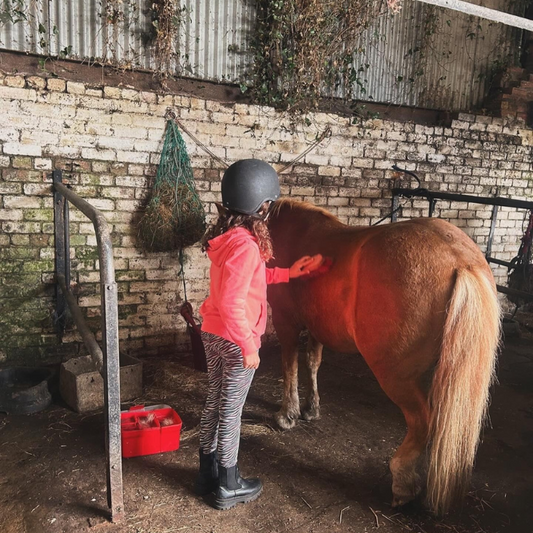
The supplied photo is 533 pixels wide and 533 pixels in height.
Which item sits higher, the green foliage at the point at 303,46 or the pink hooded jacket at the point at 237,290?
the green foliage at the point at 303,46

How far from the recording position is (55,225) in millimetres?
3566

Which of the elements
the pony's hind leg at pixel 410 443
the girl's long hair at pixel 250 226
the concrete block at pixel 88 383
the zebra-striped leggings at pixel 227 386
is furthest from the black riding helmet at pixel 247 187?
the concrete block at pixel 88 383

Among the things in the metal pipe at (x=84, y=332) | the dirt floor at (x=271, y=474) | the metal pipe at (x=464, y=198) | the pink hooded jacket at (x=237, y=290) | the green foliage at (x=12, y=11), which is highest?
the green foliage at (x=12, y=11)

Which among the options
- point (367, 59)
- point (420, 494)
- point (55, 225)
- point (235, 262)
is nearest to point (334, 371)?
point (420, 494)

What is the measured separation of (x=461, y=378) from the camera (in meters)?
1.92

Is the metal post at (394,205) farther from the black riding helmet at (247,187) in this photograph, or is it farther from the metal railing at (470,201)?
the black riding helmet at (247,187)

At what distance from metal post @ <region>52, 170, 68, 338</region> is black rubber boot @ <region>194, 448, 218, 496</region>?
6.45 feet

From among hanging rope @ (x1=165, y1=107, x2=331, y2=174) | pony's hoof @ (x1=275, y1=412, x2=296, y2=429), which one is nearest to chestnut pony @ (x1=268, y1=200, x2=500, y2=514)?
pony's hoof @ (x1=275, y1=412, x2=296, y2=429)

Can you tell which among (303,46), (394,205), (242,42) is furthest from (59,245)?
(394,205)

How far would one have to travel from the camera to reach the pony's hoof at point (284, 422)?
116 inches

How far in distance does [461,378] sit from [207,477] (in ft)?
4.38

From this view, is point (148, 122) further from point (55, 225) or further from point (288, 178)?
point (288, 178)

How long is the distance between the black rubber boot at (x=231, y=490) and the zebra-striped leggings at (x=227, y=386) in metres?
0.06

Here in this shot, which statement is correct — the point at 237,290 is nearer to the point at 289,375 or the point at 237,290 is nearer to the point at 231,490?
the point at 231,490
